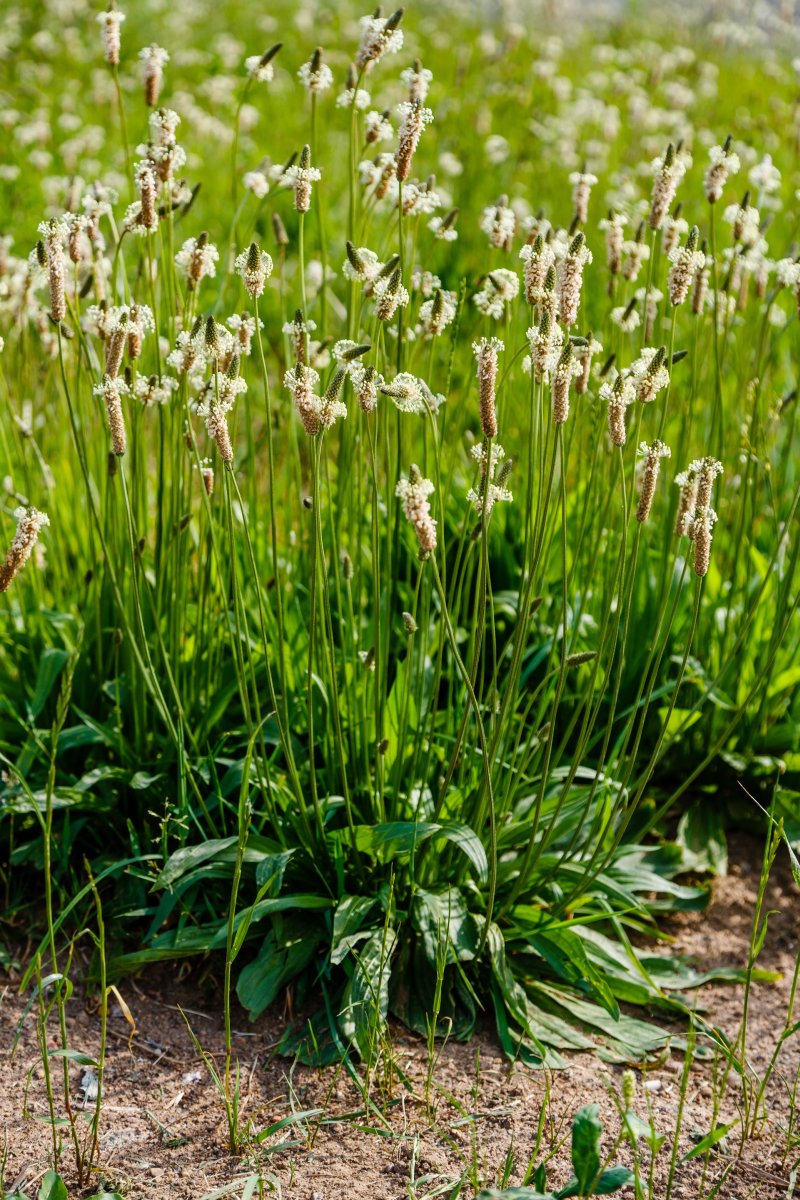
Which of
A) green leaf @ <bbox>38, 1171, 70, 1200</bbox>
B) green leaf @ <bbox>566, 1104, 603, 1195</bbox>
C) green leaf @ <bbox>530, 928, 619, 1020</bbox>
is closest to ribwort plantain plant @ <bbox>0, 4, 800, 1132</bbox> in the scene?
green leaf @ <bbox>530, 928, 619, 1020</bbox>

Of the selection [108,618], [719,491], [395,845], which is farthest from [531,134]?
[395,845]

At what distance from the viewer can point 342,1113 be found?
2.09 meters

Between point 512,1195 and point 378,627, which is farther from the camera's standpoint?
point 378,627

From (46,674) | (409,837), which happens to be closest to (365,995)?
(409,837)

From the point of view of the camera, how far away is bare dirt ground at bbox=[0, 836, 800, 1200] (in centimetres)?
192

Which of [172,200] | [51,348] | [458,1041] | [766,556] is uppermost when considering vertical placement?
[172,200]

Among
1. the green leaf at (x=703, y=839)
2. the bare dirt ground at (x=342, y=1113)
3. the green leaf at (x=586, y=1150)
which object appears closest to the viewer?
the green leaf at (x=586, y=1150)

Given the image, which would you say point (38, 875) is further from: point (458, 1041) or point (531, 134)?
point (531, 134)

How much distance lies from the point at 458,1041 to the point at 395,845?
0.40 metres

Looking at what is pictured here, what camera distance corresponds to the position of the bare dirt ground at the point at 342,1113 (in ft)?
6.29

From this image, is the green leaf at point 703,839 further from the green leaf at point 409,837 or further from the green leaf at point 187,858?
the green leaf at point 187,858

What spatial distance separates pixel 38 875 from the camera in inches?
103

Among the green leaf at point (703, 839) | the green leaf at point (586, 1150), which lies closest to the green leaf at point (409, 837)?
the green leaf at point (586, 1150)

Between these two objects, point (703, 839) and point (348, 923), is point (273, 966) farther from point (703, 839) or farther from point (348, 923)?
point (703, 839)
